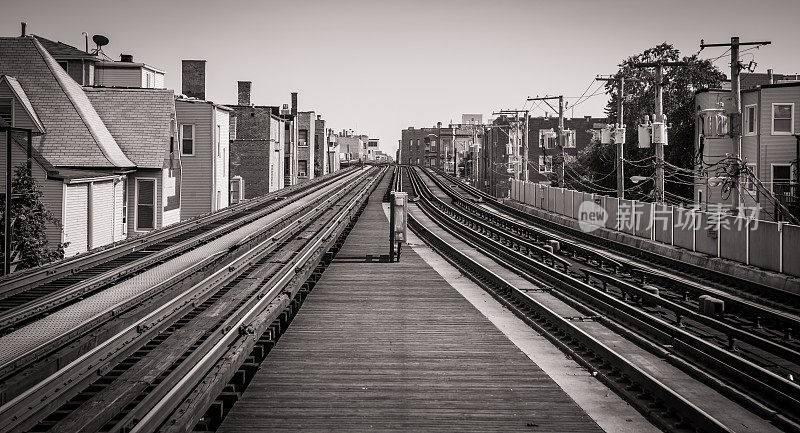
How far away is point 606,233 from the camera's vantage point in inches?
1454

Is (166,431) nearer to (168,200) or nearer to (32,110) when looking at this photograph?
(32,110)

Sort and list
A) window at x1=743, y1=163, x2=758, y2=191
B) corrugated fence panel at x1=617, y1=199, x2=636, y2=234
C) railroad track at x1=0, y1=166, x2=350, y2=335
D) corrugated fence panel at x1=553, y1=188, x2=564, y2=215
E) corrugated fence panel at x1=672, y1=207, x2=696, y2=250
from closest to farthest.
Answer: railroad track at x1=0, y1=166, x2=350, y2=335 → window at x1=743, y1=163, x2=758, y2=191 → corrugated fence panel at x1=672, y1=207, x2=696, y2=250 → corrugated fence panel at x1=617, y1=199, x2=636, y2=234 → corrugated fence panel at x1=553, y1=188, x2=564, y2=215

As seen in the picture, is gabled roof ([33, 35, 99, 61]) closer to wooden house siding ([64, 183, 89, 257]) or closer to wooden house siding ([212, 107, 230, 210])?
wooden house siding ([212, 107, 230, 210])

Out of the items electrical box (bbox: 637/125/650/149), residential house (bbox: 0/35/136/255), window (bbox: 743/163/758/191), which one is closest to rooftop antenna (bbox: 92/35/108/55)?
residential house (bbox: 0/35/136/255)

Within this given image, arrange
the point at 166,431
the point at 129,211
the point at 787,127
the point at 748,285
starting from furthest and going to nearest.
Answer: the point at 787,127 → the point at 129,211 → the point at 748,285 → the point at 166,431

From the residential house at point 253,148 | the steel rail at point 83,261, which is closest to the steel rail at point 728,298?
the steel rail at point 83,261

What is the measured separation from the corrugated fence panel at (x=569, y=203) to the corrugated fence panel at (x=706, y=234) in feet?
51.4

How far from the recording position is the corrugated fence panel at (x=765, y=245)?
73.0 feet

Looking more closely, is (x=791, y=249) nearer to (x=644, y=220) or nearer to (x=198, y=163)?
(x=644, y=220)

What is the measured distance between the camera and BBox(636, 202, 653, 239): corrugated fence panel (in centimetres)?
3241

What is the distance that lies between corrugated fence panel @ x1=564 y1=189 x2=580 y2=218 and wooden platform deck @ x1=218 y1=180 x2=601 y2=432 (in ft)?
88.4

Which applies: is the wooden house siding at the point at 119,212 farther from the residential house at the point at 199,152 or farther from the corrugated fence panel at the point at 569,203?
the corrugated fence panel at the point at 569,203

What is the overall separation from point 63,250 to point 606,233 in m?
22.1

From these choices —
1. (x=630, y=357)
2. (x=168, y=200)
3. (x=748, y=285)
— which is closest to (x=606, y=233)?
(x=748, y=285)
